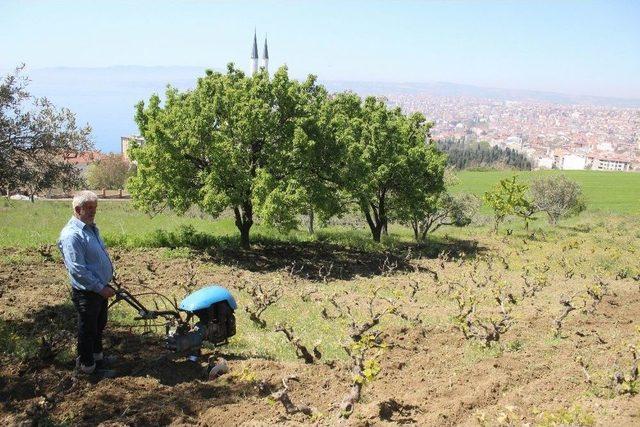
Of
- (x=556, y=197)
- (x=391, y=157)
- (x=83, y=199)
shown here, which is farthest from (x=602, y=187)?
(x=83, y=199)

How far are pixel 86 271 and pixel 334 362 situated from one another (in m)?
3.62

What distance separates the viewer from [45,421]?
210 inches

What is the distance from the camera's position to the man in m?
6.17

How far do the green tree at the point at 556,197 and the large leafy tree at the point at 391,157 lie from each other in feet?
69.1

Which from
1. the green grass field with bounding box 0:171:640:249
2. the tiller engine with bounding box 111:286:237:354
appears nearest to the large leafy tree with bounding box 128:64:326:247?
the green grass field with bounding box 0:171:640:249

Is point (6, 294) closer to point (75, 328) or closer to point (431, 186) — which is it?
point (75, 328)

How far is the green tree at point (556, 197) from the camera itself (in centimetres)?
4169

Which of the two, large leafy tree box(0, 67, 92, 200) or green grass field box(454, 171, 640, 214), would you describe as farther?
green grass field box(454, 171, 640, 214)

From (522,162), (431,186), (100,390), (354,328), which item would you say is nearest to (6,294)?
(100,390)

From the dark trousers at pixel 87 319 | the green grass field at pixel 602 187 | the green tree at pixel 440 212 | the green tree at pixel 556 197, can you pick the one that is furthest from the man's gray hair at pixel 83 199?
the green grass field at pixel 602 187

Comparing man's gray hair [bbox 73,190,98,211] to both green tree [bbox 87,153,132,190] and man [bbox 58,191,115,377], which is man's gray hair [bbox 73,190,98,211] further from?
green tree [bbox 87,153,132,190]

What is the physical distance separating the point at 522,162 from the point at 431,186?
15070 cm

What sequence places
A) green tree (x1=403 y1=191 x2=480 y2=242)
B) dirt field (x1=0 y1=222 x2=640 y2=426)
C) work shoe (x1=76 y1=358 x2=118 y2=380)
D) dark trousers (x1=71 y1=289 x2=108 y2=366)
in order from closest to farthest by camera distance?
dirt field (x1=0 y1=222 x2=640 y2=426), dark trousers (x1=71 y1=289 x2=108 y2=366), work shoe (x1=76 y1=358 x2=118 y2=380), green tree (x1=403 y1=191 x2=480 y2=242)

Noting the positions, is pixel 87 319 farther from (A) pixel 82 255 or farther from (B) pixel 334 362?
(B) pixel 334 362
